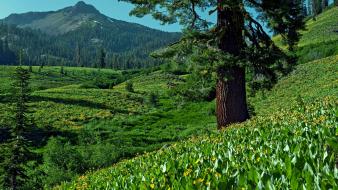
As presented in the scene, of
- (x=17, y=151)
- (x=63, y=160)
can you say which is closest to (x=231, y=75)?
(x=17, y=151)

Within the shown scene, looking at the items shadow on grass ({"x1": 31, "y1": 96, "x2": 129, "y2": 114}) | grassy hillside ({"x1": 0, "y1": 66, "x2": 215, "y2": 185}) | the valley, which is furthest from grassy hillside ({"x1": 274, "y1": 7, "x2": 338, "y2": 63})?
shadow on grass ({"x1": 31, "y1": 96, "x2": 129, "y2": 114})

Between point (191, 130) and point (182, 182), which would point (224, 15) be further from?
point (191, 130)

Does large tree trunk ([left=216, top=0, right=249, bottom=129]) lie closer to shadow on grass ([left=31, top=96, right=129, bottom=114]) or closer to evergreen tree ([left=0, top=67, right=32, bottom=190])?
evergreen tree ([left=0, top=67, right=32, bottom=190])

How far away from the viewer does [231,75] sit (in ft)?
54.8

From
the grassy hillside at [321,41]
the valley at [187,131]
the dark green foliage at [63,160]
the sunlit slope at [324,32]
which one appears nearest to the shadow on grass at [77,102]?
the valley at [187,131]

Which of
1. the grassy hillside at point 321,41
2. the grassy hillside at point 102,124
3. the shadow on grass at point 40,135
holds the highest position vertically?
the grassy hillside at point 321,41

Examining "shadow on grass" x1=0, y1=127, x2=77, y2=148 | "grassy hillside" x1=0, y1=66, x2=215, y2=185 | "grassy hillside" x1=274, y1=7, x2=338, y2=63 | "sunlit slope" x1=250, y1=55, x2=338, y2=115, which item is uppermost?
"grassy hillside" x1=274, y1=7, x2=338, y2=63

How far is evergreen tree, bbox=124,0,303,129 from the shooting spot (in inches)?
651

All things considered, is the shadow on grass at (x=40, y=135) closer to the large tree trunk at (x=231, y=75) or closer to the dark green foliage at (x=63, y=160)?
the dark green foliage at (x=63, y=160)

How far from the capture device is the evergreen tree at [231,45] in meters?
16.5

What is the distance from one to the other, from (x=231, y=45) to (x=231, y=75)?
44.3 inches

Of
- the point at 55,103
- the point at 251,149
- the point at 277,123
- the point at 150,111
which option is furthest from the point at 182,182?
the point at 55,103

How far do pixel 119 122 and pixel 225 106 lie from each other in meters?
64.7

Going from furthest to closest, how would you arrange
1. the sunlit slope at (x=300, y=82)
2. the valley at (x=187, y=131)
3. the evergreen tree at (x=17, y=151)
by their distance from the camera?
1. the sunlit slope at (x=300, y=82)
2. the evergreen tree at (x=17, y=151)
3. the valley at (x=187, y=131)
